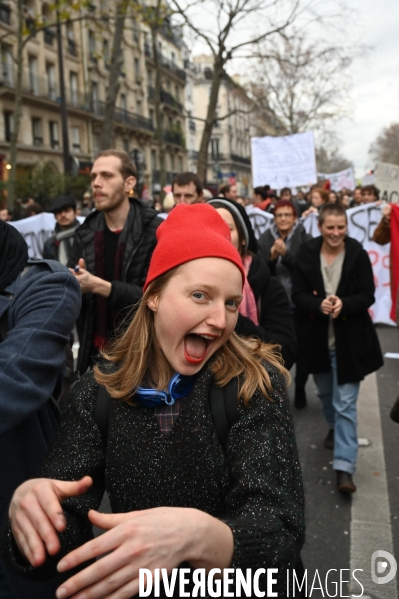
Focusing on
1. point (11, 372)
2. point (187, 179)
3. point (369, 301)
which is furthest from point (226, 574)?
point (187, 179)

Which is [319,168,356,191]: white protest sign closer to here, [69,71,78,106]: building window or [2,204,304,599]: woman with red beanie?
[2,204,304,599]: woman with red beanie

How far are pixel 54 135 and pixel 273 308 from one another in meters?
33.9

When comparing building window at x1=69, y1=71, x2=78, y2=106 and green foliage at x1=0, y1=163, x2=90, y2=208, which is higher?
building window at x1=69, y1=71, x2=78, y2=106

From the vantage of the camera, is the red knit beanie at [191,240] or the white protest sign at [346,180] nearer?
the red knit beanie at [191,240]

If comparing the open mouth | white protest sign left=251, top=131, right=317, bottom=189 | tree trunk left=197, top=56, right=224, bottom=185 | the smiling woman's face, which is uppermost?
tree trunk left=197, top=56, right=224, bottom=185

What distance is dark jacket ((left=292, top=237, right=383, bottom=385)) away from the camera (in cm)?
416

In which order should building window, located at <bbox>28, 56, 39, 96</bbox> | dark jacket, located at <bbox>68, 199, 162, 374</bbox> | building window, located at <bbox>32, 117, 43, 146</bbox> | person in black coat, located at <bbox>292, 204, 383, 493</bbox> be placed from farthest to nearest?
building window, located at <bbox>32, 117, 43, 146</bbox>, building window, located at <bbox>28, 56, 39, 96</bbox>, person in black coat, located at <bbox>292, 204, 383, 493</bbox>, dark jacket, located at <bbox>68, 199, 162, 374</bbox>

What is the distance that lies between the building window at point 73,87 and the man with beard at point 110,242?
3512 cm

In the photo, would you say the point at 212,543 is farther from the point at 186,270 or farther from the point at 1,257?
the point at 1,257

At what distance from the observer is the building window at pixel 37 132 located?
32500mm

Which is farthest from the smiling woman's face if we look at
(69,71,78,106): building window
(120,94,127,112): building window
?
(120,94,127,112): building window

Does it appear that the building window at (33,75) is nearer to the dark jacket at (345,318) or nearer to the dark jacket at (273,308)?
the dark jacket at (345,318)

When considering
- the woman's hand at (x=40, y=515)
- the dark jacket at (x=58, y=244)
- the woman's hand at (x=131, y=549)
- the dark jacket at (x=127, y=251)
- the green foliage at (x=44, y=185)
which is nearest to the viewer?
the woman's hand at (x=131, y=549)

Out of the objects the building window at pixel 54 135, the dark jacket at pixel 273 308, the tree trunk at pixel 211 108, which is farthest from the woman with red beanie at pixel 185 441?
the building window at pixel 54 135
